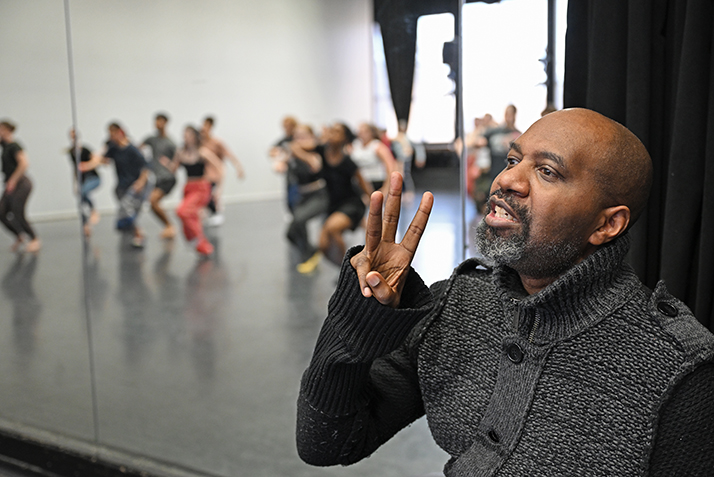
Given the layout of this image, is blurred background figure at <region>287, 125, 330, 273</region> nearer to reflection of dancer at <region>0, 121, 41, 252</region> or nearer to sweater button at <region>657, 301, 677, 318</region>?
reflection of dancer at <region>0, 121, 41, 252</region>

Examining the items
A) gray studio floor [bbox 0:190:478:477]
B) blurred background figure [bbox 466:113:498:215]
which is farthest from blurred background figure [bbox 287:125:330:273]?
blurred background figure [bbox 466:113:498:215]

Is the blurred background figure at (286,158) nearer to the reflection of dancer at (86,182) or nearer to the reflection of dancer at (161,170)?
the reflection of dancer at (161,170)

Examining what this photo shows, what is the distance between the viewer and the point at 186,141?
3408 mm

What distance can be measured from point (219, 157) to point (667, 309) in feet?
8.91

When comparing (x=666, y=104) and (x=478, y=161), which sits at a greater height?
(x=666, y=104)

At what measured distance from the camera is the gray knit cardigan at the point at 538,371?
1.06 m

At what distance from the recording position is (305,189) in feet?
10.7

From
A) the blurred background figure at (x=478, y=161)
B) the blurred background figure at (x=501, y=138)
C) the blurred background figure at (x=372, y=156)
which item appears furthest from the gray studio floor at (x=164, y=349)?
the blurred background figure at (x=501, y=138)

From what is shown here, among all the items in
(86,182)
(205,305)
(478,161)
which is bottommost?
(205,305)

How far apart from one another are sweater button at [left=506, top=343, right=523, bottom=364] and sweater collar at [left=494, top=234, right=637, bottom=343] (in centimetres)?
3

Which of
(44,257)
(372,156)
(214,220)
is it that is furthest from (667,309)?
(44,257)

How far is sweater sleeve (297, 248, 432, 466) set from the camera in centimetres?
118

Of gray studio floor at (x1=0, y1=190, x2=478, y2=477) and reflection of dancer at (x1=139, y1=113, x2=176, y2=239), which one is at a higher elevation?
reflection of dancer at (x1=139, y1=113, x2=176, y2=239)

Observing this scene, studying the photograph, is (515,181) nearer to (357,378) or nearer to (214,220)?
(357,378)
